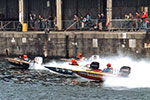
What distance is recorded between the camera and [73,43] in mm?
47812

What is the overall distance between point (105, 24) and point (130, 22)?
303 centimetres

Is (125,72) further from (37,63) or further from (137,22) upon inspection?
(137,22)

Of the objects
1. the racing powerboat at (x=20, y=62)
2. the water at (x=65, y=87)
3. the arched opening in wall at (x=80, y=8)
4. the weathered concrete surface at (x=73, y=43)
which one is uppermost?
the arched opening in wall at (x=80, y=8)

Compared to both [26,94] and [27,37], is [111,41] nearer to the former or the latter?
[27,37]

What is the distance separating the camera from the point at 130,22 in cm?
4881

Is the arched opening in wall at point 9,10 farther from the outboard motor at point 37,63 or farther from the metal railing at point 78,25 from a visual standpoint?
the outboard motor at point 37,63

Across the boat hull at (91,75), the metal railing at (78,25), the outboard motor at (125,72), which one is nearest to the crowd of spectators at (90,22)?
the metal railing at (78,25)

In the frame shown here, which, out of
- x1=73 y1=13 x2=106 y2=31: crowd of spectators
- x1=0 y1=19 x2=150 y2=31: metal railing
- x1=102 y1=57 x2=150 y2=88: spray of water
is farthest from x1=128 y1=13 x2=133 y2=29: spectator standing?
x1=102 y1=57 x2=150 y2=88: spray of water

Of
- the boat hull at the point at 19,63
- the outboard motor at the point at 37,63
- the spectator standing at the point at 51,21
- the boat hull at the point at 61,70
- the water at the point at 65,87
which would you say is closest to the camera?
the water at the point at 65,87

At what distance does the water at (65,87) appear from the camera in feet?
109

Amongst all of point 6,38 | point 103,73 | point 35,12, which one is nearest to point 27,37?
point 6,38

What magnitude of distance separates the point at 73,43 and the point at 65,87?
1220 centimetres

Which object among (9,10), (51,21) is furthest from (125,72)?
(9,10)

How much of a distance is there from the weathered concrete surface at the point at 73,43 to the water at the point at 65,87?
3207mm
